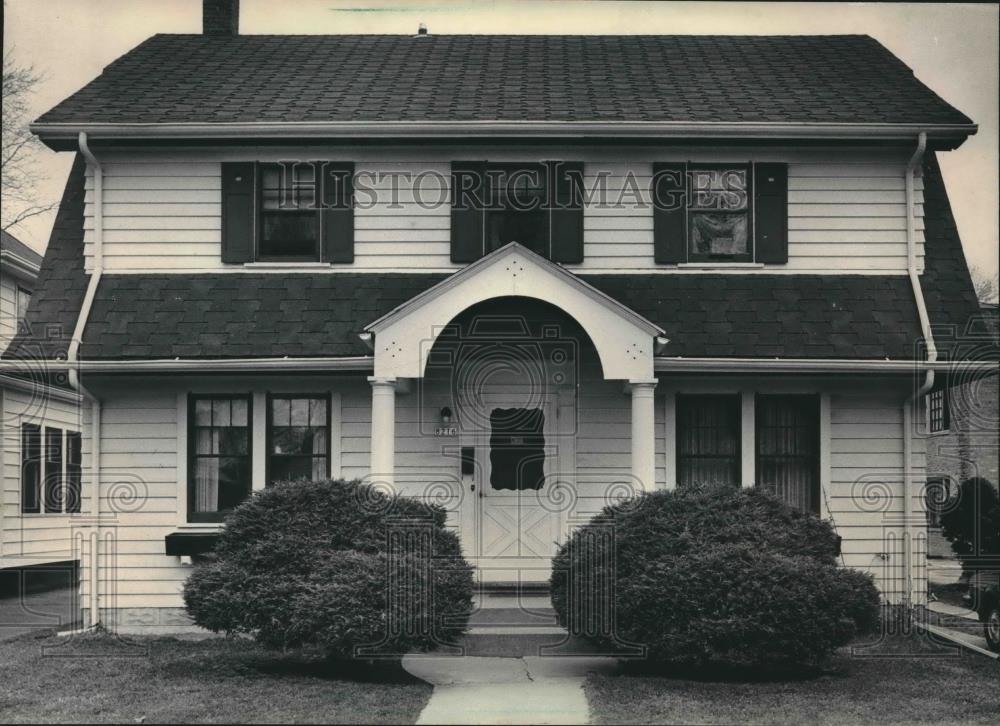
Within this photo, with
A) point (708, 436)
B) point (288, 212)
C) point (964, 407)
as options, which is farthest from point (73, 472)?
point (964, 407)

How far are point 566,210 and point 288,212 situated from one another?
11.6ft

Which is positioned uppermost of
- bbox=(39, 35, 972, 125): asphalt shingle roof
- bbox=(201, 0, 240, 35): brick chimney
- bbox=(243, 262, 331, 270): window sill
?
bbox=(201, 0, 240, 35): brick chimney

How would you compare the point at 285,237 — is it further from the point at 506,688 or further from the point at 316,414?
the point at 506,688

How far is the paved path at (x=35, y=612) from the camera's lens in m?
14.8

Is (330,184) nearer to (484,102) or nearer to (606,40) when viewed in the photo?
(484,102)

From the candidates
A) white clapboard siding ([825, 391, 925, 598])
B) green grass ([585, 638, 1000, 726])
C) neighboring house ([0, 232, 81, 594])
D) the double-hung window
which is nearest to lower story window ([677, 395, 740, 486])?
white clapboard siding ([825, 391, 925, 598])

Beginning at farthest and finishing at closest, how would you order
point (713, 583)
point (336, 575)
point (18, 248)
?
1. point (18, 248)
2. point (336, 575)
3. point (713, 583)

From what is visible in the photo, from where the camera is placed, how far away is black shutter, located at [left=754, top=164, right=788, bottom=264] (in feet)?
46.6

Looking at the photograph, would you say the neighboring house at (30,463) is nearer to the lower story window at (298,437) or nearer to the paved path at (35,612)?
the paved path at (35,612)

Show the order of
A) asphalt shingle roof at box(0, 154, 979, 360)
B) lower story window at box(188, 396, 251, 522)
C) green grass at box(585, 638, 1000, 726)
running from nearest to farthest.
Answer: green grass at box(585, 638, 1000, 726) → asphalt shingle roof at box(0, 154, 979, 360) → lower story window at box(188, 396, 251, 522)

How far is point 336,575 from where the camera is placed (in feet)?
33.5

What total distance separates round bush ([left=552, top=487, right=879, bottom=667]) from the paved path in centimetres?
780

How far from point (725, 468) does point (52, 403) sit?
13.5m

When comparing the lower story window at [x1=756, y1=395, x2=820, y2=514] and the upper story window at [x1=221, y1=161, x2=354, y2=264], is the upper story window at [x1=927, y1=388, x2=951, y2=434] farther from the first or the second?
the upper story window at [x1=221, y1=161, x2=354, y2=264]
